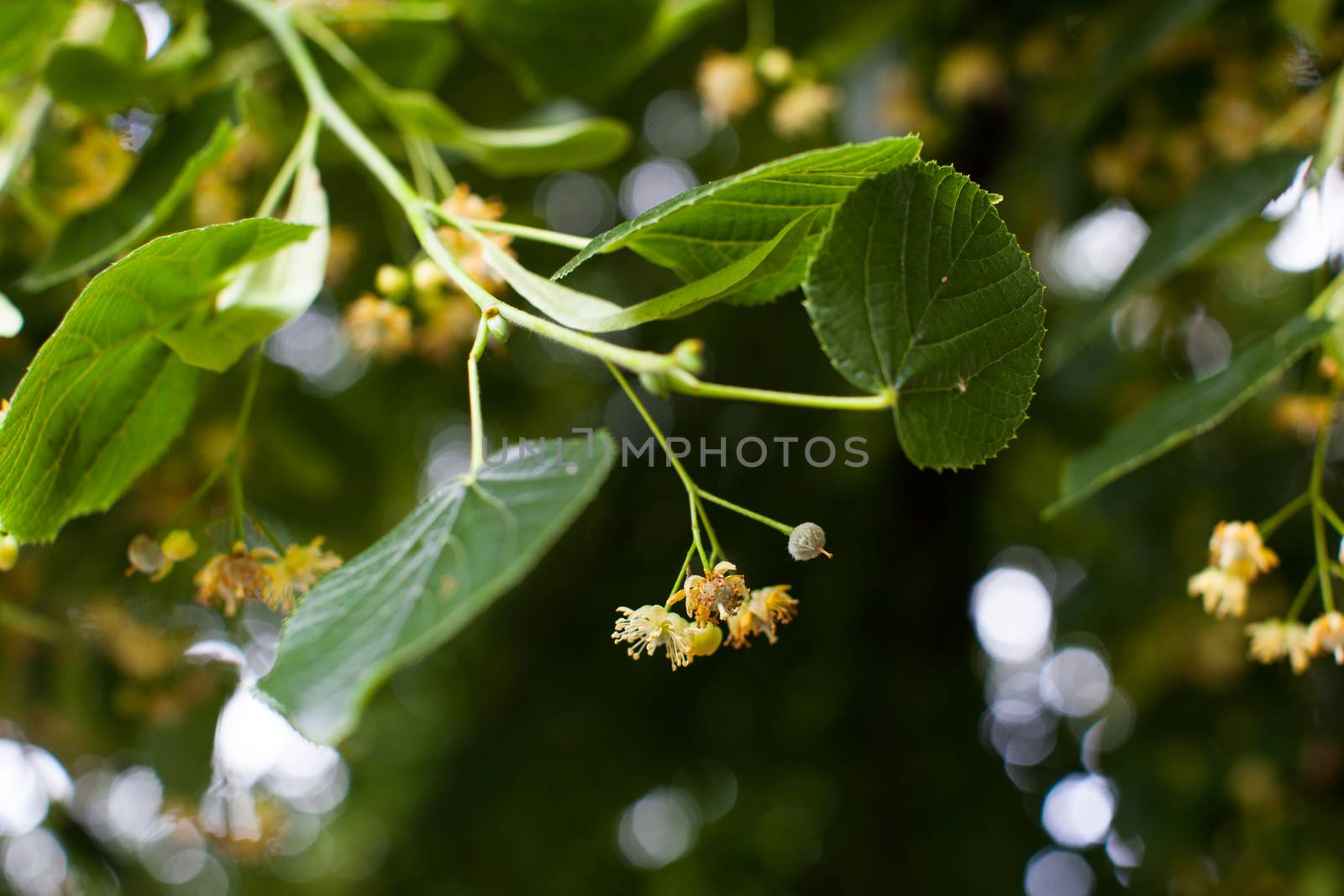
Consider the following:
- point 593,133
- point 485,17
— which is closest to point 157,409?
point 593,133

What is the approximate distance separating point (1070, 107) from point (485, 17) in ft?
2.91

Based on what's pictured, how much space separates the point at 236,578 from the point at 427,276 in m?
0.30

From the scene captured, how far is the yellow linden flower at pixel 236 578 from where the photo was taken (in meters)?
0.76

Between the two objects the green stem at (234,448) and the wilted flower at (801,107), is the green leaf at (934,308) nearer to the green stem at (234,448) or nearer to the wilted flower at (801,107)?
the green stem at (234,448)

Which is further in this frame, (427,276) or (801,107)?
(801,107)

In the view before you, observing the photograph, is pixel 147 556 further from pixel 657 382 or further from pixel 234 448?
pixel 657 382

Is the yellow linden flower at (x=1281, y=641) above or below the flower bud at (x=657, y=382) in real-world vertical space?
below

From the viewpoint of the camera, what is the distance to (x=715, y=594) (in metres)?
0.62

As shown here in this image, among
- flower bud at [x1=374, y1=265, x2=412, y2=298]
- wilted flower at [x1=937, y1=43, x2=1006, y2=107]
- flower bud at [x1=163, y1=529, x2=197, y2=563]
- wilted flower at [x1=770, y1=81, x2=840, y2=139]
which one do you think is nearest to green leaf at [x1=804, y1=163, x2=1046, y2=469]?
flower bud at [x1=374, y1=265, x2=412, y2=298]

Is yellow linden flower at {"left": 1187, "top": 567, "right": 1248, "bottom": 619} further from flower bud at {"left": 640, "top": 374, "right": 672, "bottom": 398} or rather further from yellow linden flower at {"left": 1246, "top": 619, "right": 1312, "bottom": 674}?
flower bud at {"left": 640, "top": 374, "right": 672, "bottom": 398}

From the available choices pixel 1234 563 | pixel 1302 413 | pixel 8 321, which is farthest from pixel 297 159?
pixel 1302 413

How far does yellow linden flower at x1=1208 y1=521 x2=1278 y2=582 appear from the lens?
2.71ft

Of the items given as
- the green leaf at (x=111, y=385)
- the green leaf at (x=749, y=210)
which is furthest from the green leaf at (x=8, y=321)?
the green leaf at (x=749, y=210)

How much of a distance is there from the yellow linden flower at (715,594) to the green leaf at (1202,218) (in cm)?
67
